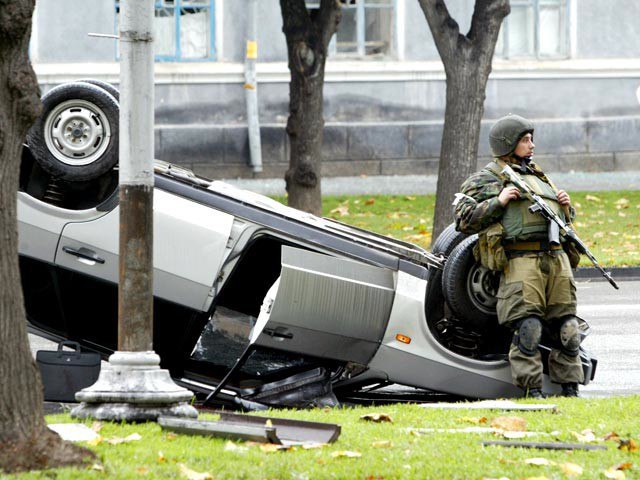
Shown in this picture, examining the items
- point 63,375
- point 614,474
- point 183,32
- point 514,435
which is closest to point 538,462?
point 614,474

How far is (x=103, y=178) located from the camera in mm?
7855

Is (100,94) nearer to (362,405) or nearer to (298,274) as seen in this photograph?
(298,274)

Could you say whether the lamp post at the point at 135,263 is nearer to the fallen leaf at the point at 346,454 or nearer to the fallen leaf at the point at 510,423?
the fallen leaf at the point at 346,454

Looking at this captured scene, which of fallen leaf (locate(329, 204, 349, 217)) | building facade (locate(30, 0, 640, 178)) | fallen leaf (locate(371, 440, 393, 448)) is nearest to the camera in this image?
fallen leaf (locate(371, 440, 393, 448))

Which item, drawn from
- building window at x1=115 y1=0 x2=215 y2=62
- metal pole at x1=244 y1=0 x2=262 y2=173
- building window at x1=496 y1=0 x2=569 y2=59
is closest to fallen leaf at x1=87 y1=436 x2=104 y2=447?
metal pole at x1=244 y1=0 x2=262 y2=173

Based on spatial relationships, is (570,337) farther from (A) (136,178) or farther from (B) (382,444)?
(A) (136,178)

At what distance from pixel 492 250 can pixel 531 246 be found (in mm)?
259

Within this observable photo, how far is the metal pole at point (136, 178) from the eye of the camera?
6.14 metres

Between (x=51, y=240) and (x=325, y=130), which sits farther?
(x=325, y=130)

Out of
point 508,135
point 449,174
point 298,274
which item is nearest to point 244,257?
point 298,274

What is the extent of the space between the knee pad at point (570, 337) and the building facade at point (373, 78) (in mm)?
15216

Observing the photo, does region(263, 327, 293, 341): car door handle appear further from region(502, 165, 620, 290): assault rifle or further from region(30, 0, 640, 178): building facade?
region(30, 0, 640, 178): building facade

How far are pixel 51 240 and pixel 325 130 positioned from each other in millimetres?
15752

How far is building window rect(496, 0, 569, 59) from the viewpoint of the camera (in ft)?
80.4
